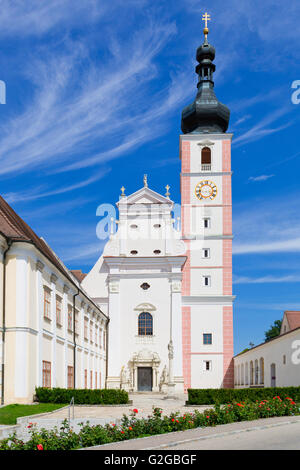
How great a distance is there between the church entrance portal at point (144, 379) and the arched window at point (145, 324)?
9.41 ft

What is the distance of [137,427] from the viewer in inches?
588

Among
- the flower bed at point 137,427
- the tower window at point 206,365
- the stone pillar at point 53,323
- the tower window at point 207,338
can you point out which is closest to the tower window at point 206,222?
the tower window at point 207,338

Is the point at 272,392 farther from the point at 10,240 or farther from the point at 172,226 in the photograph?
the point at 172,226

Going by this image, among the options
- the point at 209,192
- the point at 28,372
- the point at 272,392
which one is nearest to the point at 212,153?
the point at 209,192

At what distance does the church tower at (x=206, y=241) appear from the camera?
48.1 metres

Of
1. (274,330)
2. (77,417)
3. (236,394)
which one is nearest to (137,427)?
(77,417)

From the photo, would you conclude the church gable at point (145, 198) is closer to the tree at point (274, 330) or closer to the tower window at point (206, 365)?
the tower window at point (206, 365)

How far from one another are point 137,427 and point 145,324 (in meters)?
33.5

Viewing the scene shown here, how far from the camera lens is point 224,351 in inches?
1900

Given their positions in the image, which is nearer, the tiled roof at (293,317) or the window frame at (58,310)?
the window frame at (58,310)

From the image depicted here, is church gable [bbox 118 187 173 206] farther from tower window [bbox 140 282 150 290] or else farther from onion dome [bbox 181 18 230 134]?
onion dome [bbox 181 18 230 134]

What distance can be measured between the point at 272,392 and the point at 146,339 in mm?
21992

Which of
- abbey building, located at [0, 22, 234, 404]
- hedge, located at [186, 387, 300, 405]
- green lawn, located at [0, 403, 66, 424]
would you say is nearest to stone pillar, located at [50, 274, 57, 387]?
green lawn, located at [0, 403, 66, 424]

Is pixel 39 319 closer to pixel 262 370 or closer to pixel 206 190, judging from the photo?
pixel 262 370
